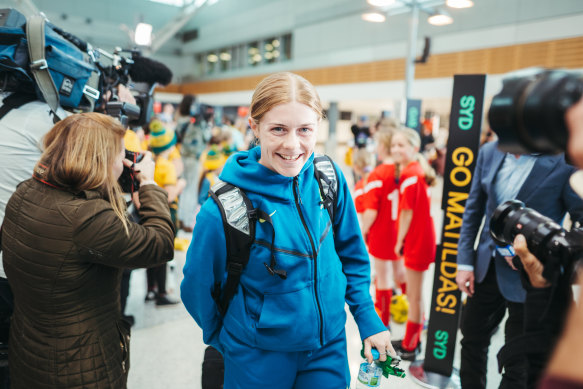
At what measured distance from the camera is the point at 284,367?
1301 millimetres

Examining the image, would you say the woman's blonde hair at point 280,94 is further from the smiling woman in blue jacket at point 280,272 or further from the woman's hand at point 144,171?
the woman's hand at point 144,171

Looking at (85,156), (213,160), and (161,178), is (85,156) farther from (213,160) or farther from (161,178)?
(213,160)

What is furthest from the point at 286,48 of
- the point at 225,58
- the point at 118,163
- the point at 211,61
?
the point at 118,163

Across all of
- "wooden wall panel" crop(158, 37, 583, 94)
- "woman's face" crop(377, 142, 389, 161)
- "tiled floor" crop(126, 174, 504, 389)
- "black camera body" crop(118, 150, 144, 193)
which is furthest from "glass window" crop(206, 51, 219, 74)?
"black camera body" crop(118, 150, 144, 193)

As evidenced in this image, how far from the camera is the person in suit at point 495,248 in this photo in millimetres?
1818

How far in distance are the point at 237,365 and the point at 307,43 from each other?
17.1m

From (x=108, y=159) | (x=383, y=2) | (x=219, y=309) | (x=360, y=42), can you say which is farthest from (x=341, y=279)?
(x=360, y=42)

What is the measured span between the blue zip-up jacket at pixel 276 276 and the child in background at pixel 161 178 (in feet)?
7.89

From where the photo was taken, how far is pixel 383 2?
5.36 meters

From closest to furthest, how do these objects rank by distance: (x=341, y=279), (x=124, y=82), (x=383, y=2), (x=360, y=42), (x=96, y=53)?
(x=341, y=279) → (x=96, y=53) → (x=124, y=82) → (x=383, y=2) → (x=360, y=42)

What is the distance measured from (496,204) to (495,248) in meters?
0.23

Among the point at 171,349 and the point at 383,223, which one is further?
the point at 383,223

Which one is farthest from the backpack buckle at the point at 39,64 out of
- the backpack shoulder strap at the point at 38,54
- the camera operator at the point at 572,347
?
the camera operator at the point at 572,347

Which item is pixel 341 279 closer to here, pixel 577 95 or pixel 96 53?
pixel 577 95
